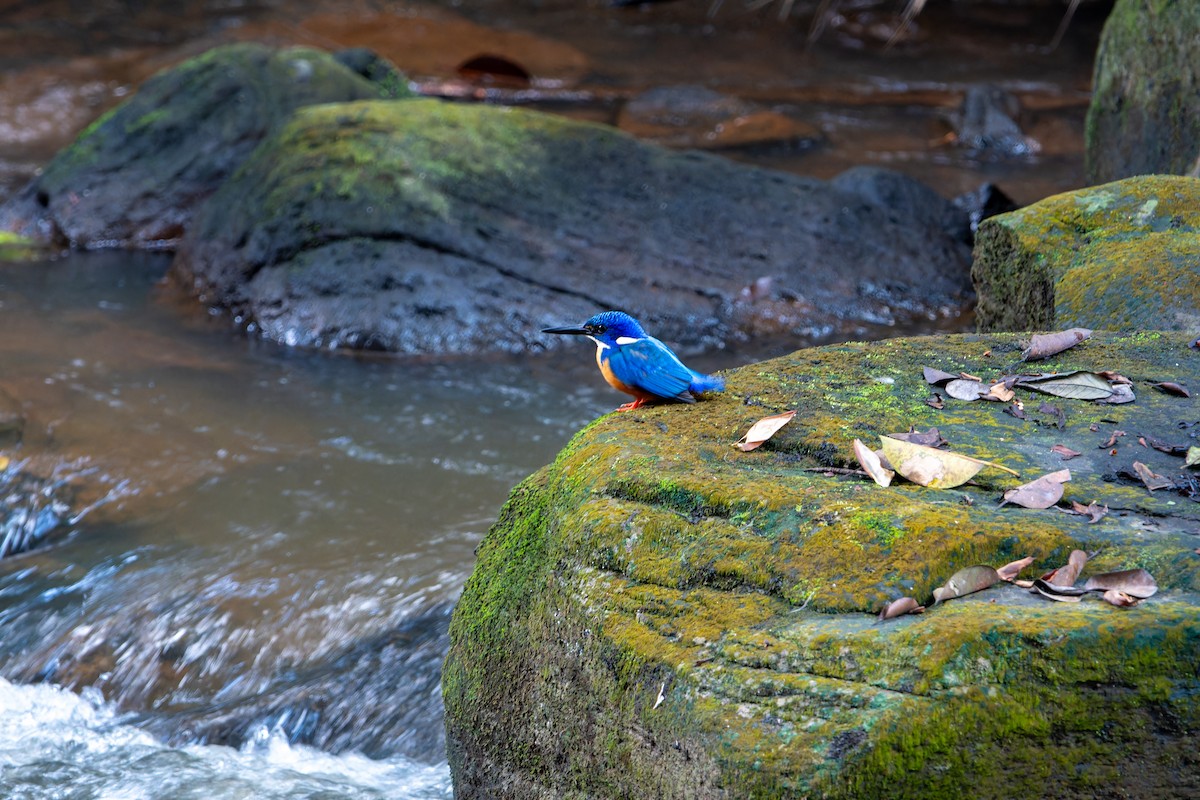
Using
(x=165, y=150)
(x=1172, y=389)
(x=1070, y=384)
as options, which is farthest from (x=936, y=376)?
(x=165, y=150)

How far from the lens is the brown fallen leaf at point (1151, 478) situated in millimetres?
2182

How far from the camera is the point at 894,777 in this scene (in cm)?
171

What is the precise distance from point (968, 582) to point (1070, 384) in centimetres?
94

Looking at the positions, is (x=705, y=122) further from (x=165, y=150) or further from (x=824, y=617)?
(x=824, y=617)

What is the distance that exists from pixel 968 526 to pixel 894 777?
50cm

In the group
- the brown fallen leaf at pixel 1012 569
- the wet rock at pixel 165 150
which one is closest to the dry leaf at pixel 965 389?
the brown fallen leaf at pixel 1012 569

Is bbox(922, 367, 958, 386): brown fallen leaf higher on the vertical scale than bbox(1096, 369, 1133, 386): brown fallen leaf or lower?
lower

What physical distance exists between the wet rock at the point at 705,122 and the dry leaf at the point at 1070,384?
810cm

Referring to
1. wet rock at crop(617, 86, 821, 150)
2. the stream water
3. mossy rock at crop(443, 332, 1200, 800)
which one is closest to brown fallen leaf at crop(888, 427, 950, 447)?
mossy rock at crop(443, 332, 1200, 800)

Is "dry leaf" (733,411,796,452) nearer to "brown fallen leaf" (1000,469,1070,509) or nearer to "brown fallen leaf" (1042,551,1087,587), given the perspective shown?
"brown fallen leaf" (1000,469,1070,509)

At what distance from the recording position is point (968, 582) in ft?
6.34


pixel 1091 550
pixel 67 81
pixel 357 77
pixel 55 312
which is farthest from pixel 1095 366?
pixel 67 81

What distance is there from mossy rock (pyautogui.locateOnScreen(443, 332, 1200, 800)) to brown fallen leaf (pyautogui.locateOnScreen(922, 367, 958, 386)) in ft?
0.08

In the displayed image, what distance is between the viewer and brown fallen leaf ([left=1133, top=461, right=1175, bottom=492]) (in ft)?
7.16
